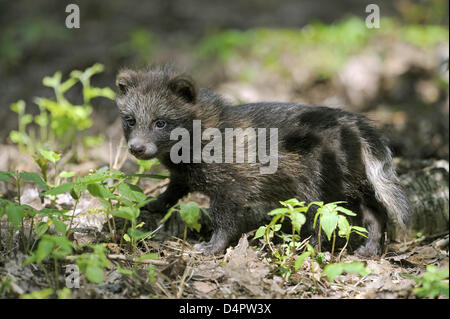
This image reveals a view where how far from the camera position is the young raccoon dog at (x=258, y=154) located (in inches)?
177

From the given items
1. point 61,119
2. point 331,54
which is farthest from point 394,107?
point 61,119

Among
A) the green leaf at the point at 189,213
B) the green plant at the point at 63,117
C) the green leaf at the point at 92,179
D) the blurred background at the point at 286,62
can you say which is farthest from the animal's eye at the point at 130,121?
the blurred background at the point at 286,62

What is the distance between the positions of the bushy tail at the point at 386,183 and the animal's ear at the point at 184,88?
1786mm

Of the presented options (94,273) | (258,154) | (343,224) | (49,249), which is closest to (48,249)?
(49,249)

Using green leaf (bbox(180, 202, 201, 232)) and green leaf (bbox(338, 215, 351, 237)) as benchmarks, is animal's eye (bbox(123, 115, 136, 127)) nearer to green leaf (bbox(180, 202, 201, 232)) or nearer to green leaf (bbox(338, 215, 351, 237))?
green leaf (bbox(180, 202, 201, 232))

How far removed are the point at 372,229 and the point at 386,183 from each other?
0.53 meters

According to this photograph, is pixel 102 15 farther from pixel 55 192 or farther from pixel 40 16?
pixel 55 192

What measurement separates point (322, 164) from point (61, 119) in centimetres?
344

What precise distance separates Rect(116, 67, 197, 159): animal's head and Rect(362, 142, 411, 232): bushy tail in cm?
182

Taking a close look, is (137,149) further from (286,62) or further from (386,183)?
(286,62)

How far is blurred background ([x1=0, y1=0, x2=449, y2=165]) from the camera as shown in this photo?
742cm

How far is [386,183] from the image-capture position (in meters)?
4.42

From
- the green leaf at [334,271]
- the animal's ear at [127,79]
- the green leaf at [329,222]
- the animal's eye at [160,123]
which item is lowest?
the green leaf at [334,271]

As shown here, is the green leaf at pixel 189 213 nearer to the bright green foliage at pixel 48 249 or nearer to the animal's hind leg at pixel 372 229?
the bright green foliage at pixel 48 249
